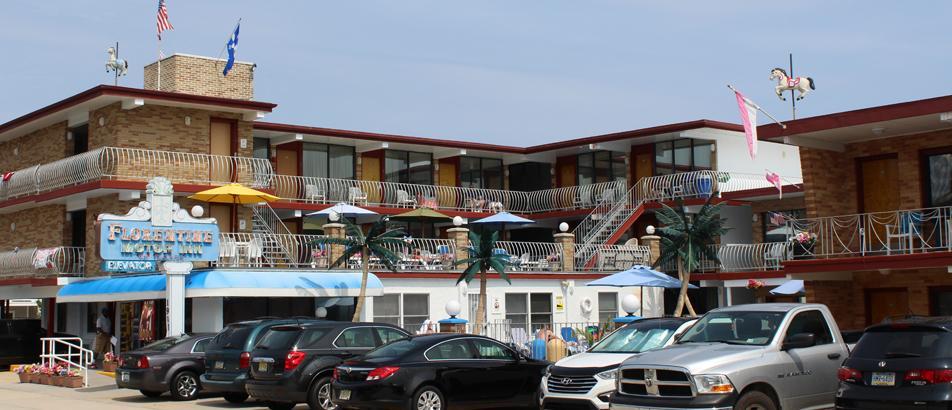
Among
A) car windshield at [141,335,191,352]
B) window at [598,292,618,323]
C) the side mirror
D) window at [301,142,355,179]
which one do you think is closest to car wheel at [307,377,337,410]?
car windshield at [141,335,191,352]

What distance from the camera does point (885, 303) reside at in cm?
2514

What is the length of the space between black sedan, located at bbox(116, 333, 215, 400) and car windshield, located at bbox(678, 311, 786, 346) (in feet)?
38.6

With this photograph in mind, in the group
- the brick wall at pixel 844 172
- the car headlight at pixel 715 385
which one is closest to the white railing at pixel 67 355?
the brick wall at pixel 844 172

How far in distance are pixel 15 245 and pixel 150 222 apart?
14.9 meters

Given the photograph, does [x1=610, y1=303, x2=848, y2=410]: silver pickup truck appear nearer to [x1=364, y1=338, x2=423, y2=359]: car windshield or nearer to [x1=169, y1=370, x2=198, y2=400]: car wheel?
[x1=364, y1=338, x2=423, y2=359]: car windshield

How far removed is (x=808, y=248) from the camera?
1025 inches

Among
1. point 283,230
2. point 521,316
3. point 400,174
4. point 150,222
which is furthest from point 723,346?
point 400,174

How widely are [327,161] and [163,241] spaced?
46.9 feet

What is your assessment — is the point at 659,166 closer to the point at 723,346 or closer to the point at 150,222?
the point at 150,222

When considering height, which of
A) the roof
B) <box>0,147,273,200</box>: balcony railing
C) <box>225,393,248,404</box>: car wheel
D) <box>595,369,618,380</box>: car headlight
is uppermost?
the roof

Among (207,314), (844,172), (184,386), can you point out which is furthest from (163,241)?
(844,172)

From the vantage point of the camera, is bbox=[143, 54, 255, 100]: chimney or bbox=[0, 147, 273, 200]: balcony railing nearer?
bbox=[0, 147, 273, 200]: balcony railing

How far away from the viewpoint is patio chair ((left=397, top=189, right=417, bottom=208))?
43.2 metres

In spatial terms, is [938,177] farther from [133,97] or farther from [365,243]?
[133,97]
